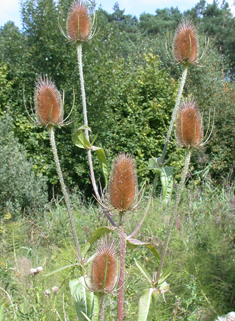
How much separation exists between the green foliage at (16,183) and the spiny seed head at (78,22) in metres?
3.15

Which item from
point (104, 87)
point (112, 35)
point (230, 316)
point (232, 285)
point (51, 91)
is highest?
point (112, 35)

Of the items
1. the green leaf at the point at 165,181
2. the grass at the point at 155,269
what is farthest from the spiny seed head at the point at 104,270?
the grass at the point at 155,269

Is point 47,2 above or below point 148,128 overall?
above

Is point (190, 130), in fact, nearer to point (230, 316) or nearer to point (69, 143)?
point (230, 316)

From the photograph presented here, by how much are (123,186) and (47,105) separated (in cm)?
46

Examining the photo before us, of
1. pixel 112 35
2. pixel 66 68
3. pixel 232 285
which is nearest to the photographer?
pixel 232 285

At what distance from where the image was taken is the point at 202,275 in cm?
238

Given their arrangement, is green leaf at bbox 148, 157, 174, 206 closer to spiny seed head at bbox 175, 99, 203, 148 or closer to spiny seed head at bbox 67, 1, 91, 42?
spiny seed head at bbox 175, 99, 203, 148

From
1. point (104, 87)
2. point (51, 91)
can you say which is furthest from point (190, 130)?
point (104, 87)

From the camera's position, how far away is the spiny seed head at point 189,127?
111cm

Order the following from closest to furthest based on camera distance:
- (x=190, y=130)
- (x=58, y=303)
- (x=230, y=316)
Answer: (x=230, y=316) → (x=190, y=130) → (x=58, y=303)

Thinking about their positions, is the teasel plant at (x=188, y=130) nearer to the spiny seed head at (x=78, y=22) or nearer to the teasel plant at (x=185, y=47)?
the teasel plant at (x=185, y=47)

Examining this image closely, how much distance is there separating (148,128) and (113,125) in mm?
808

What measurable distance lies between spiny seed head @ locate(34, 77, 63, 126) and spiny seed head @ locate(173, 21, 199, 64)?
59 centimetres
